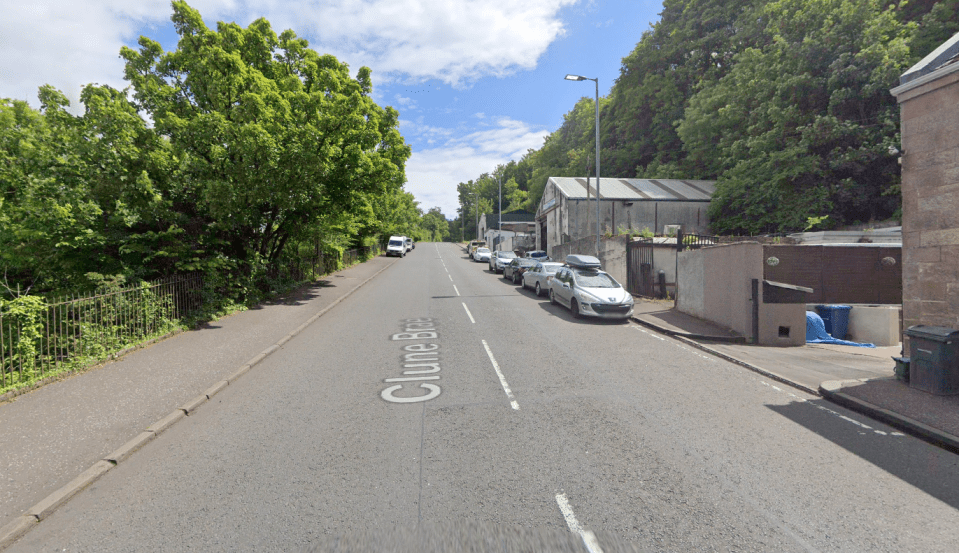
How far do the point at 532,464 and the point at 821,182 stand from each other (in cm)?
2879

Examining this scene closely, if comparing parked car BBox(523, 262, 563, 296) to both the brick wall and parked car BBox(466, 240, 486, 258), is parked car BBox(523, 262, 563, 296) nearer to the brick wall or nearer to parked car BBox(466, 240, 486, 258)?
the brick wall

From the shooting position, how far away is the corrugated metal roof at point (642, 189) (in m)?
31.6

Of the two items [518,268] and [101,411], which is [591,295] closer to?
[518,268]

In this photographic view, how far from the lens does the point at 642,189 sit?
33.1 meters

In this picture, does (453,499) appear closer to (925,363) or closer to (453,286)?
(925,363)

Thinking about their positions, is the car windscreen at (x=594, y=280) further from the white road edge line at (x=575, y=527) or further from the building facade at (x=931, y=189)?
the white road edge line at (x=575, y=527)

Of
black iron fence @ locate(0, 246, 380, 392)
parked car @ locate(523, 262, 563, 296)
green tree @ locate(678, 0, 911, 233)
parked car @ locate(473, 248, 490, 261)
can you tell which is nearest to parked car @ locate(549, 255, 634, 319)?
parked car @ locate(523, 262, 563, 296)

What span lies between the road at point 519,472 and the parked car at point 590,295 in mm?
5070

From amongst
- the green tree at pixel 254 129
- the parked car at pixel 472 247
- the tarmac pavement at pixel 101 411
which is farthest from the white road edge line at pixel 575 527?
the parked car at pixel 472 247

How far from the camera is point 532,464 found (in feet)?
13.7

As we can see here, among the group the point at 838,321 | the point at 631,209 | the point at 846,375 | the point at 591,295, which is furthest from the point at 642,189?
the point at 846,375

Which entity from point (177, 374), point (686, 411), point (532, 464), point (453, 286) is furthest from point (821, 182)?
point (177, 374)

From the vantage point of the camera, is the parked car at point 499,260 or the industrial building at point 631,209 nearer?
the parked car at point 499,260

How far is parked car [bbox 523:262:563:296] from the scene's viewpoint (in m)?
17.7
